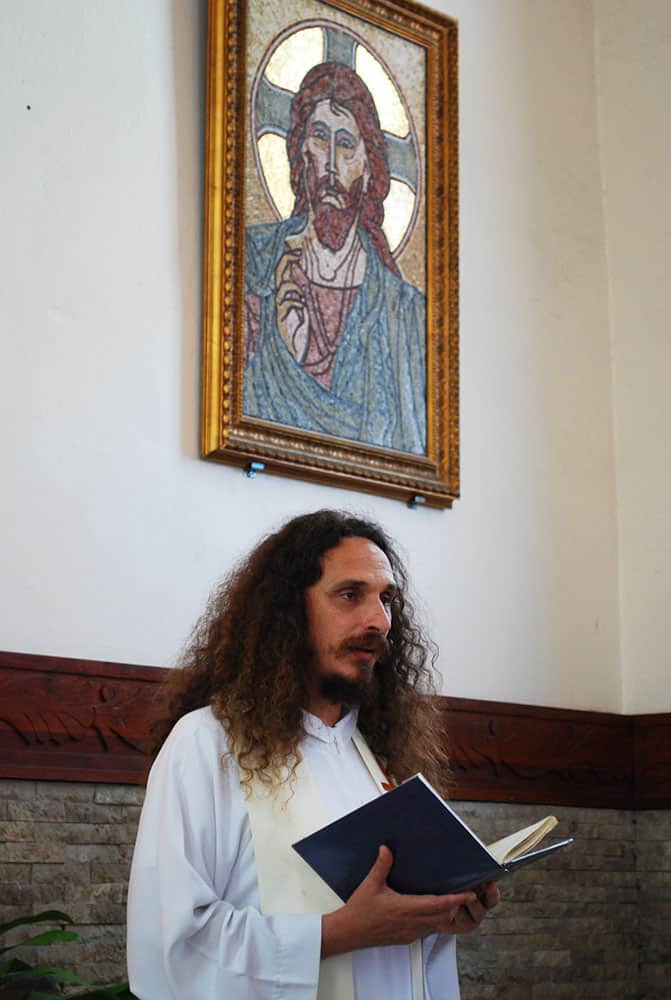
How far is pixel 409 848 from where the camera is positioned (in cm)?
276

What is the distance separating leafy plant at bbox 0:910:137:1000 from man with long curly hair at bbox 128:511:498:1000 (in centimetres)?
81

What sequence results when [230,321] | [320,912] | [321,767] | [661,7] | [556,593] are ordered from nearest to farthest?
[320,912] < [321,767] < [230,321] < [556,593] < [661,7]

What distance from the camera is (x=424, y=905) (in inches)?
110

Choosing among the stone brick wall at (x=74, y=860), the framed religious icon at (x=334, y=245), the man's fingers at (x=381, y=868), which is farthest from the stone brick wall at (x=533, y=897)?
the man's fingers at (x=381, y=868)

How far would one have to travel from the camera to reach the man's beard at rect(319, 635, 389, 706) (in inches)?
124

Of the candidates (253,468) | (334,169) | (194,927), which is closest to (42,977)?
(194,927)

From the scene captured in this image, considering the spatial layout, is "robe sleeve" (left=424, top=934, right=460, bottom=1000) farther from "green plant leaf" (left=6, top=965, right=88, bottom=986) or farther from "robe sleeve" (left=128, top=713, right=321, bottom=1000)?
"green plant leaf" (left=6, top=965, right=88, bottom=986)

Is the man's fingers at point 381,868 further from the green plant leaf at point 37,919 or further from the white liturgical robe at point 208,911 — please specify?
the green plant leaf at point 37,919

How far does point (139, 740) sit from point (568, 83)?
407 centimetres

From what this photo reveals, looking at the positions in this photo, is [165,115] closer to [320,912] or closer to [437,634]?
[437,634]

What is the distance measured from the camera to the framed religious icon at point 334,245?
5129mm

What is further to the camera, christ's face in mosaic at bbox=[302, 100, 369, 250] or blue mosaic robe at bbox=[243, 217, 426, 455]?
christ's face in mosaic at bbox=[302, 100, 369, 250]

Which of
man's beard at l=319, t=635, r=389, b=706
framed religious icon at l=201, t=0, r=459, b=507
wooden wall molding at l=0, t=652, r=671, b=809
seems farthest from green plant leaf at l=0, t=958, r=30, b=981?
framed religious icon at l=201, t=0, r=459, b=507

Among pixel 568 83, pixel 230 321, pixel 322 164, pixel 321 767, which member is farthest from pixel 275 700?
pixel 568 83
